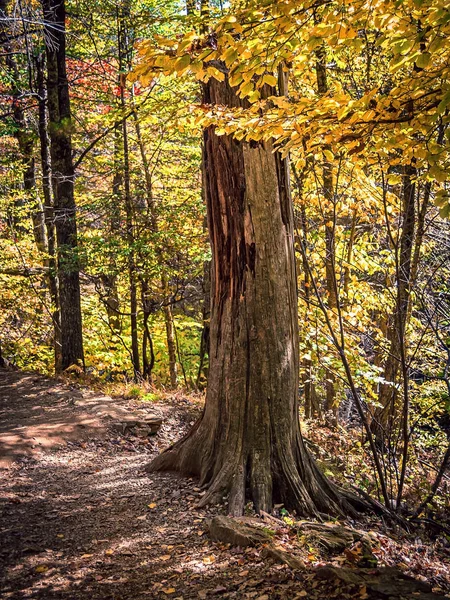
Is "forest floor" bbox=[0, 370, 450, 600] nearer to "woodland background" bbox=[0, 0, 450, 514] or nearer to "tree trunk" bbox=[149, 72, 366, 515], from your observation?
"tree trunk" bbox=[149, 72, 366, 515]

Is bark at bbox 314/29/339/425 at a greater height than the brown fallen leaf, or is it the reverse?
bark at bbox 314/29/339/425

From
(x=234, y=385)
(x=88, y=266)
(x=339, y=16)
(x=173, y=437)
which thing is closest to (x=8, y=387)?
(x=88, y=266)

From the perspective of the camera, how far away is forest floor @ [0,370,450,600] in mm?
3049

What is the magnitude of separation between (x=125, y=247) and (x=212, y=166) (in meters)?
5.13

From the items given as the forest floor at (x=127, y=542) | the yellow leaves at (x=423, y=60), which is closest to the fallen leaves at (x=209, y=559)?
the forest floor at (x=127, y=542)

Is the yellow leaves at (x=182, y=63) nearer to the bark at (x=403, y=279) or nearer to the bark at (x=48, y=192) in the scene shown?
the bark at (x=403, y=279)

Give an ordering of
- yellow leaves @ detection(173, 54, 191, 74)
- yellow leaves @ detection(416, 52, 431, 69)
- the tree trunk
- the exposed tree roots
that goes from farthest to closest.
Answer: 1. the tree trunk
2. the exposed tree roots
3. yellow leaves @ detection(173, 54, 191, 74)
4. yellow leaves @ detection(416, 52, 431, 69)

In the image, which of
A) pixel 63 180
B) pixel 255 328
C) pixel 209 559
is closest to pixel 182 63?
pixel 255 328

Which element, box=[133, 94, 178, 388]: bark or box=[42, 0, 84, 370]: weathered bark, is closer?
box=[42, 0, 84, 370]: weathered bark

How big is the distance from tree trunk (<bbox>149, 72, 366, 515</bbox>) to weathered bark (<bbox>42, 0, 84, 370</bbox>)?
587 centimetres

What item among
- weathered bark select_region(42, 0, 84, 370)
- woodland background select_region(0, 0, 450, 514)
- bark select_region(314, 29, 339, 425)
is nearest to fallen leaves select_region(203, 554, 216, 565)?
woodland background select_region(0, 0, 450, 514)

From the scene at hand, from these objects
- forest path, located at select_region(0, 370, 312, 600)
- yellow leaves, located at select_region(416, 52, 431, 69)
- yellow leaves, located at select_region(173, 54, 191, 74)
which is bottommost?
forest path, located at select_region(0, 370, 312, 600)

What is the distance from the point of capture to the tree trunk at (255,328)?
4.40 meters

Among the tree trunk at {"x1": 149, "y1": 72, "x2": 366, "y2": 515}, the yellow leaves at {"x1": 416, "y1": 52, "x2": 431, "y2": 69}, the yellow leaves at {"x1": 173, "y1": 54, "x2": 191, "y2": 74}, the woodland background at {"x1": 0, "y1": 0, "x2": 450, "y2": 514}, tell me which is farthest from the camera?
the tree trunk at {"x1": 149, "y1": 72, "x2": 366, "y2": 515}
